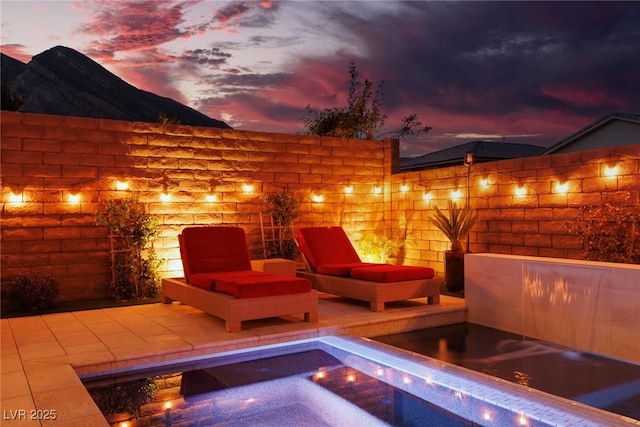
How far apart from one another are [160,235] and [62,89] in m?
9.04

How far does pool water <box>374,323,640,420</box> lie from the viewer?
12.2 ft

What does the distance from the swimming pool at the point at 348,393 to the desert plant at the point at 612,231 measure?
10.9ft

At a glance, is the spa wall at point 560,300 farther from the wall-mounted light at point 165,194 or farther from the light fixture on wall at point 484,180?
the wall-mounted light at point 165,194

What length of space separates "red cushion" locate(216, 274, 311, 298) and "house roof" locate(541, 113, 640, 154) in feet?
43.8

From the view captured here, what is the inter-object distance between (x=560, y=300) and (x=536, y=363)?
2.99 feet

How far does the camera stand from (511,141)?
17312mm

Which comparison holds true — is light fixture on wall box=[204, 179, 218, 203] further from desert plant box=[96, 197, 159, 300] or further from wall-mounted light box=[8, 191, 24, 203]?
wall-mounted light box=[8, 191, 24, 203]

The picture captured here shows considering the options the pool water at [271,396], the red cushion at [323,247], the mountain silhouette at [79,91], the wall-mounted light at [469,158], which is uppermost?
the mountain silhouette at [79,91]

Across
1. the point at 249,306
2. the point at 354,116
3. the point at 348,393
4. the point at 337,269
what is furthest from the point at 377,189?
the point at 348,393

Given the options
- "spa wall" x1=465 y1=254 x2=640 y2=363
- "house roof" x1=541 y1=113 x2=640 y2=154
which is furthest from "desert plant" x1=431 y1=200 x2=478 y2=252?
"house roof" x1=541 y1=113 x2=640 y2=154

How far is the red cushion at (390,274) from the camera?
20.4ft

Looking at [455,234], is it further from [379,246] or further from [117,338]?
[117,338]

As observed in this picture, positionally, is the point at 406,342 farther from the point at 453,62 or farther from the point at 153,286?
the point at 453,62

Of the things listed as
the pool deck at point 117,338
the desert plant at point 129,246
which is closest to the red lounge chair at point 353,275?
the pool deck at point 117,338
